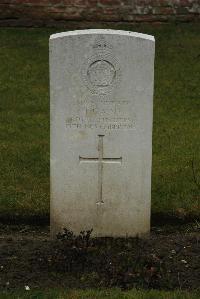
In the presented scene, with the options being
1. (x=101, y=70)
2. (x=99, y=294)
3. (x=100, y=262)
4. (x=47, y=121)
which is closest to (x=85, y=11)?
(x=47, y=121)

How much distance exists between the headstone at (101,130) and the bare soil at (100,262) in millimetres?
204

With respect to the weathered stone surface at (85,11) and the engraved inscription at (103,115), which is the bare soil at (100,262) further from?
the weathered stone surface at (85,11)

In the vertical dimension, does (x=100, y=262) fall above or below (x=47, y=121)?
below

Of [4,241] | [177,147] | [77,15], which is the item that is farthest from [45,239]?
[77,15]

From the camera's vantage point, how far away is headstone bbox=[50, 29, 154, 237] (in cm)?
523

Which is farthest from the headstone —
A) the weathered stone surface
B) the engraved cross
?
the weathered stone surface

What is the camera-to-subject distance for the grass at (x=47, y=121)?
6449 mm

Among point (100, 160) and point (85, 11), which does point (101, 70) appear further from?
point (85, 11)

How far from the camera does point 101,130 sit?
532cm

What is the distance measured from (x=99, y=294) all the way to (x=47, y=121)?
455cm

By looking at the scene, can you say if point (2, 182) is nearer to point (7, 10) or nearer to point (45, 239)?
point (45, 239)

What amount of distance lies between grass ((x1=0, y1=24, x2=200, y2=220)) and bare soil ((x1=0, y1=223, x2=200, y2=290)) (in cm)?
75

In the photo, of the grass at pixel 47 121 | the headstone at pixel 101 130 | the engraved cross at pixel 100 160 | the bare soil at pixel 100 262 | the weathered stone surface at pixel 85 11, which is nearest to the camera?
the bare soil at pixel 100 262

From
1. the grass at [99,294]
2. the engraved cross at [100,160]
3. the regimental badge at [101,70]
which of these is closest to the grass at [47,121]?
the engraved cross at [100,160]
